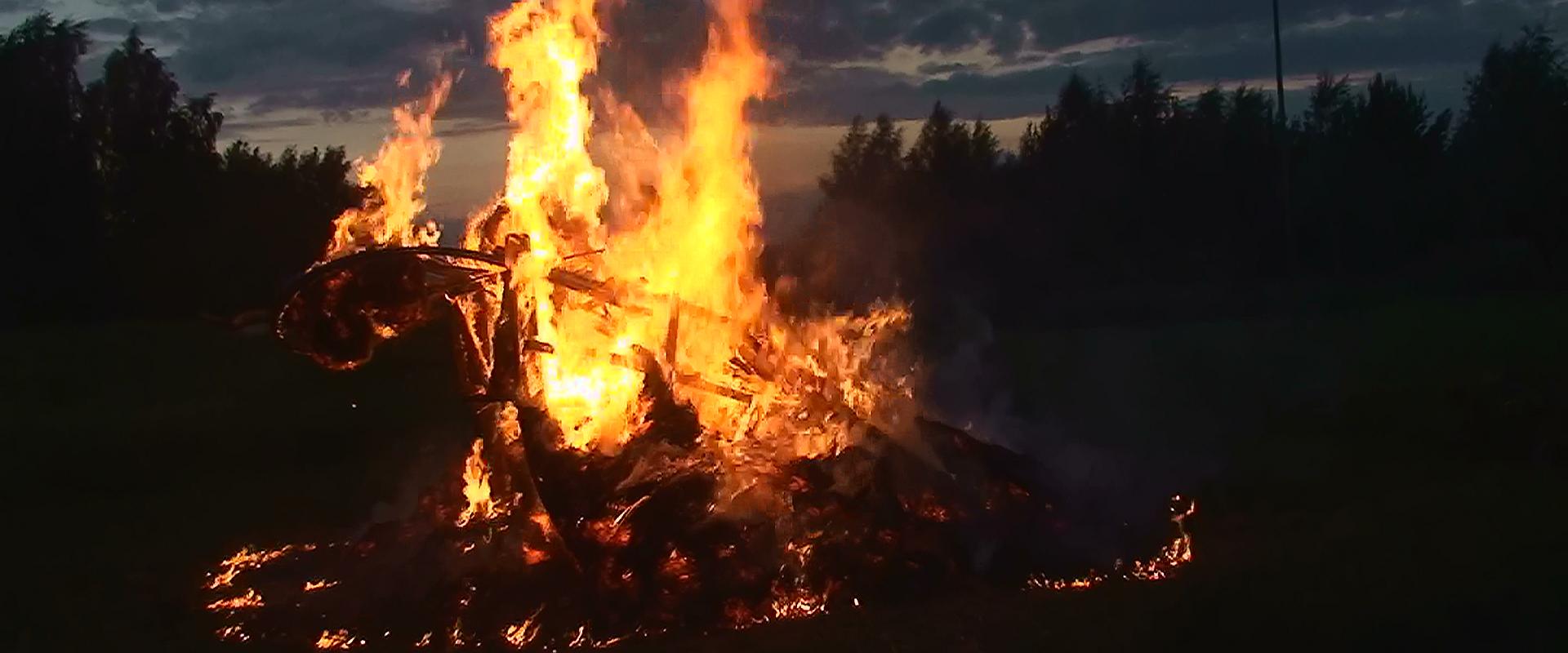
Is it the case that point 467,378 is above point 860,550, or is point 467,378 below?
above

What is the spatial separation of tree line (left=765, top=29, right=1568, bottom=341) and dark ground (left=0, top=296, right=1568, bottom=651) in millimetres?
10062

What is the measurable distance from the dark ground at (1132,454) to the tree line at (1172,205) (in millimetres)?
10062

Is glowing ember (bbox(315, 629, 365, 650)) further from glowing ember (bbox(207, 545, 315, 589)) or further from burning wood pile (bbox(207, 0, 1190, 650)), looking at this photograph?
glowing ember (bbox(207, 545, 315, 589))

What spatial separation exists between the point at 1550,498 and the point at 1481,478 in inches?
41.3

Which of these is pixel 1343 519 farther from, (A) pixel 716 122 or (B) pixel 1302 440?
(A) pixel 716 122

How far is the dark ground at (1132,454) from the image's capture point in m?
8.37

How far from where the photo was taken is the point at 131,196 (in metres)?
33.9

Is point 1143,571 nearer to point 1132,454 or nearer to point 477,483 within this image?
point 1132,454

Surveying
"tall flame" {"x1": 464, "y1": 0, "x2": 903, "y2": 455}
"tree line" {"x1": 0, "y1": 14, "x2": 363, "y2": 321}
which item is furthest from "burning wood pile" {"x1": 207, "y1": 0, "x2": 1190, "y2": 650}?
"tree line" {"x1": 0, "y1": 14, "x2": 363, "y2": 321}

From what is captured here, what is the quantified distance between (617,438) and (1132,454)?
5.69m

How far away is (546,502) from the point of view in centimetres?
941

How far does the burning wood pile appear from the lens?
9.11 meters

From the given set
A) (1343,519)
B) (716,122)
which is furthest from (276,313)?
(1343,519)

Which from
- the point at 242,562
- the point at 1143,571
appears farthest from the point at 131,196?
the point at 1143,571
